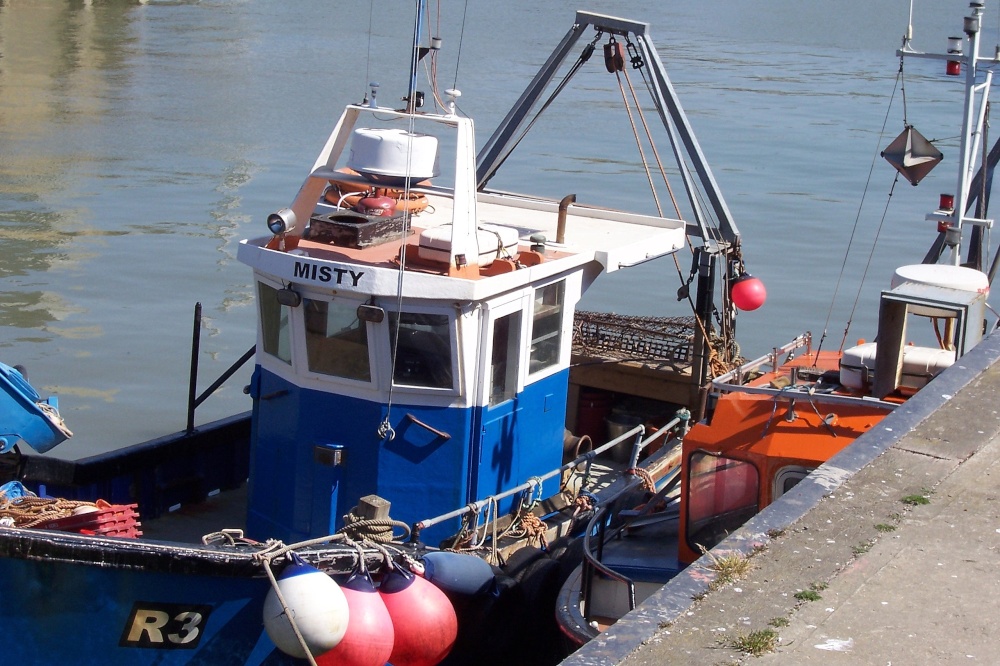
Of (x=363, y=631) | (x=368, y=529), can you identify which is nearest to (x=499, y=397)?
(x=368, y=529)

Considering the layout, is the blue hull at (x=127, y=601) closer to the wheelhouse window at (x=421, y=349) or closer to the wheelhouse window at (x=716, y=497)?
the wheelhouse window at (x=421, y=349)

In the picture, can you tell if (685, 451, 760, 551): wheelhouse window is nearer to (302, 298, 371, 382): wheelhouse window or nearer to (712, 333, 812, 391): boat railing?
(712, 333, 812, 391): boat railing

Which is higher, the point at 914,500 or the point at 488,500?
the point at 914,500

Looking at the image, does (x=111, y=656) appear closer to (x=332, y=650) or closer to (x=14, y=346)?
(x=332, y=650)

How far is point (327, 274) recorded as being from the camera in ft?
22.9

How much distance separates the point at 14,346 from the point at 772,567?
45.6ft

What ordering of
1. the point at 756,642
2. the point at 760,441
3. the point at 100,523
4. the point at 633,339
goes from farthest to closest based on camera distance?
the point at 633,339 < the point at 760,441 < the point at 100,523 < the point at 756,642

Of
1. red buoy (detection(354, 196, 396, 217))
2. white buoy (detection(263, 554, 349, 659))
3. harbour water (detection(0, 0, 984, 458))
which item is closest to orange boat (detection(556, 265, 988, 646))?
white buoy (detection(263, 554, 349, 659))

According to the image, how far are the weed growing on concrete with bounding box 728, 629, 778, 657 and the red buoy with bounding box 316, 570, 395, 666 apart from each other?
2.20m

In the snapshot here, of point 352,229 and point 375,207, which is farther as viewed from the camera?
point 375,207

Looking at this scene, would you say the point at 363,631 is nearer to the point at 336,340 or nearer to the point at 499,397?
the point at 336,340

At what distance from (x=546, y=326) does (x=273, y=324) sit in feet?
5.65

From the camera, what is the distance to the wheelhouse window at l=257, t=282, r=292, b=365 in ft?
Answer: 24.6

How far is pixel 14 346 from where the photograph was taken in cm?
1644
